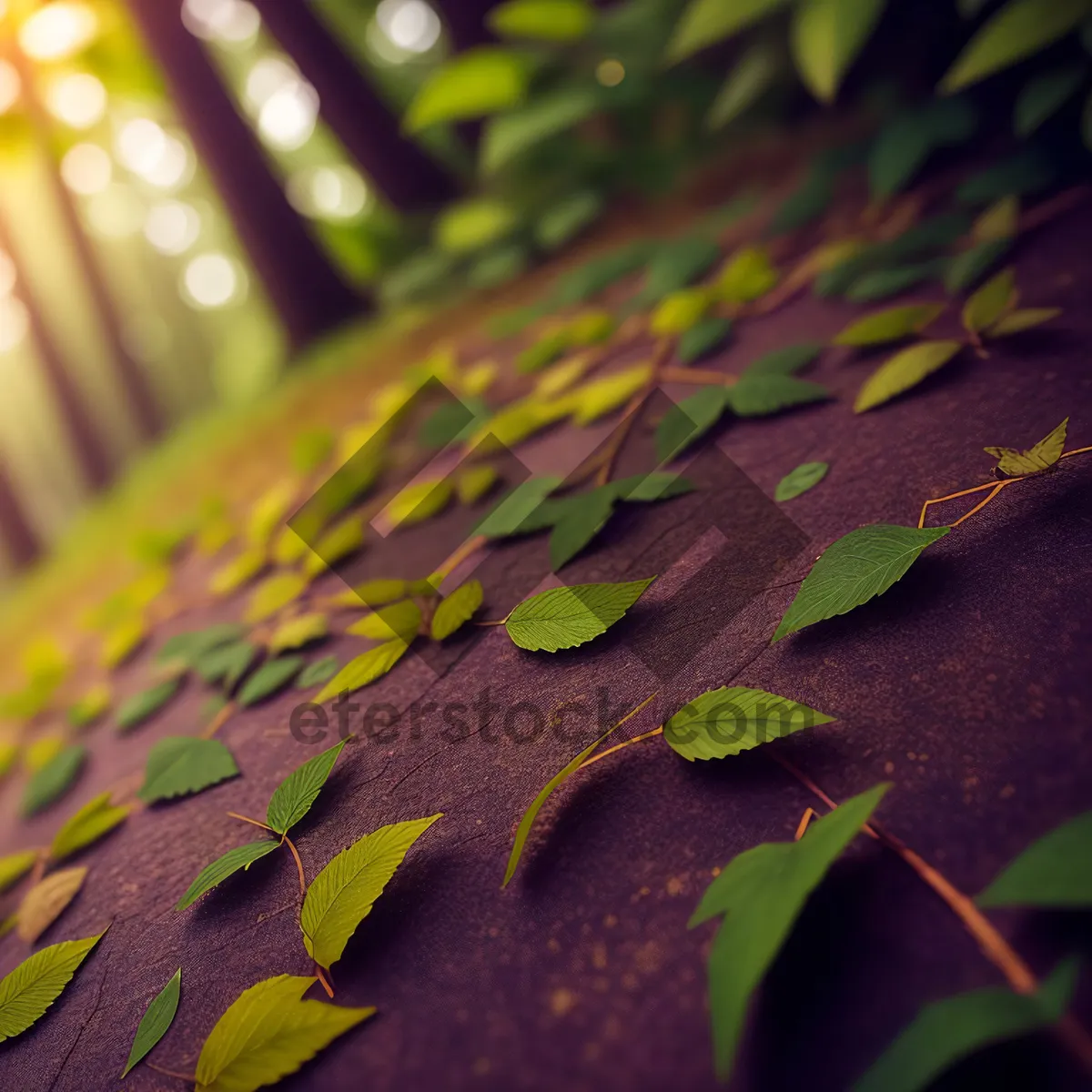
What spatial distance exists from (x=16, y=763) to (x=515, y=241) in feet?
7.15

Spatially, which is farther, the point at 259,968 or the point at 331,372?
the point at 331,372

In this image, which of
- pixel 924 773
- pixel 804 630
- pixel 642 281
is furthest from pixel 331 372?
pixel 924 773

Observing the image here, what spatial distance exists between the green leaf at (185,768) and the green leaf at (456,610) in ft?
0.97

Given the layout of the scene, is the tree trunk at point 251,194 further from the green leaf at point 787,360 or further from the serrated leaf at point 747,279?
the green leaf at point 787,360

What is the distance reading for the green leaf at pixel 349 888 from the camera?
616mm

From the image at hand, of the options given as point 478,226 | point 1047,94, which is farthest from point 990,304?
point 478,226

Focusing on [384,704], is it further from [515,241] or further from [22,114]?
[22,114]

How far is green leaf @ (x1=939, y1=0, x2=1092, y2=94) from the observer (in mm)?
1215

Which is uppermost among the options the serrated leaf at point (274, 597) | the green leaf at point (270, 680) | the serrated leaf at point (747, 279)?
the serrated leaf at point (274, 597)

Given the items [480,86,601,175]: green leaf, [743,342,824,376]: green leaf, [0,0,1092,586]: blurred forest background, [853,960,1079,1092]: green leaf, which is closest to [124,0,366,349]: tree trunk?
[0,0,1092,586]: blurred forest background

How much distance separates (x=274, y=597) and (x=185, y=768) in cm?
45

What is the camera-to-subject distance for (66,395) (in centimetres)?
689

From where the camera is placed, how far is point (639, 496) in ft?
3.43

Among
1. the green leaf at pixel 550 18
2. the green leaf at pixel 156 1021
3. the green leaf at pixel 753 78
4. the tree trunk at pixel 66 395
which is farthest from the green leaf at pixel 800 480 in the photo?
the tree trunk at pixel 66 395
